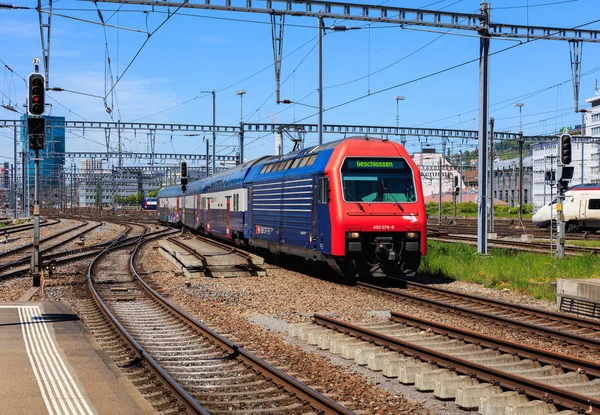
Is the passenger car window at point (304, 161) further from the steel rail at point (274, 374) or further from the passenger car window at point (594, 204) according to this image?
the passenger car window at point (594, 204)

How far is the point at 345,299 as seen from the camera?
15.4 m

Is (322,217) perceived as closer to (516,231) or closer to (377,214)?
(377,214)

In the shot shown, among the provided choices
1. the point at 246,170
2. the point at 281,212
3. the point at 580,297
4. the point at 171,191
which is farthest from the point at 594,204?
the point at 171,191

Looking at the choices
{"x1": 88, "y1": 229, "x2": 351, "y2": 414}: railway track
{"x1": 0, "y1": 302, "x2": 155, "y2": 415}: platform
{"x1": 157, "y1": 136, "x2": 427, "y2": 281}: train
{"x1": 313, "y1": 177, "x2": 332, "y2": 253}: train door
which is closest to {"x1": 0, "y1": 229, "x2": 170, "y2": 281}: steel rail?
{"x1": 88, "y1": 229, "x2": 351, "y2": 414}: railway track

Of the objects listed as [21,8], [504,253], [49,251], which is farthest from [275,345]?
A: [49,251]

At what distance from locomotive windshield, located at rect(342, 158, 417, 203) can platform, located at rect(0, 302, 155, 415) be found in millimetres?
7509

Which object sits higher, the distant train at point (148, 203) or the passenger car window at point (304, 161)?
the passenger car window at point (304, 161)

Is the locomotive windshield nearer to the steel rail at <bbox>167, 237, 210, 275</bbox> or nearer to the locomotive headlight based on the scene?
the locomotive headlight

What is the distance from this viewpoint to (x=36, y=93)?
16594 mm

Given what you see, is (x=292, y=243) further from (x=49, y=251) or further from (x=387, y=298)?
(x=49, y=251)

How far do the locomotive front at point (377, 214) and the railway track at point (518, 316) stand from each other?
737 millimetres

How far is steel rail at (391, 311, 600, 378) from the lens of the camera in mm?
8242

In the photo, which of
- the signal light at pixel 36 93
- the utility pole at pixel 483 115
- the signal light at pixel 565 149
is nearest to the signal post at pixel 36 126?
the signal light at pixel 36 93

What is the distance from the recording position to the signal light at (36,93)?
54.0 ft
